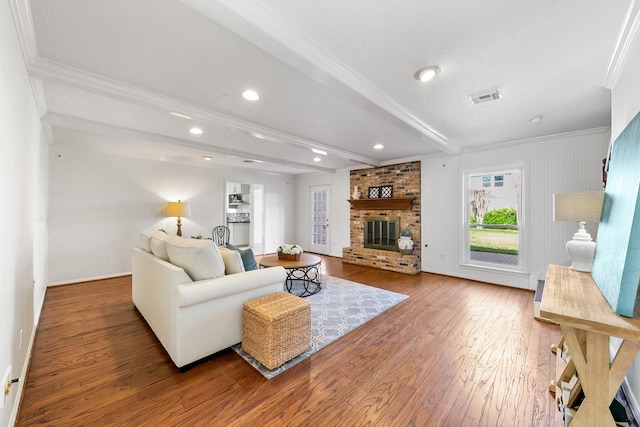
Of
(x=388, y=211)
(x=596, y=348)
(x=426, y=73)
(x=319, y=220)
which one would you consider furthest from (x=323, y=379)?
(x=319, y=220)

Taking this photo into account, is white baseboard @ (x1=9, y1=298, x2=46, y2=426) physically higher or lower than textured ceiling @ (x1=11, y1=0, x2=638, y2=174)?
lower

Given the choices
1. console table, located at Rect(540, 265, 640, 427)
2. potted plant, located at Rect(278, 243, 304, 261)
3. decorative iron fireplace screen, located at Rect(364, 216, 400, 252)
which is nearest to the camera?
console table, located at Rect(540, 265, 640, 427)

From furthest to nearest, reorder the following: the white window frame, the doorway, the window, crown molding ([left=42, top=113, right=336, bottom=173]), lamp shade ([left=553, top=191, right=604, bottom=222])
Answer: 1. the doorway
2. the window
3. the white window frame
4. crown molding ([left=42, top=113, right=336, bottom=173])
5. lamp shade ([left=553, top=191, right=604, bottom=222])

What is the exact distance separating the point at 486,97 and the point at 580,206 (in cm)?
130

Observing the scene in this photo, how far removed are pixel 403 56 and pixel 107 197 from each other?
5.31 meters

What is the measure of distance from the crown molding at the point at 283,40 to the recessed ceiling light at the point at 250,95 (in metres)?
0.74

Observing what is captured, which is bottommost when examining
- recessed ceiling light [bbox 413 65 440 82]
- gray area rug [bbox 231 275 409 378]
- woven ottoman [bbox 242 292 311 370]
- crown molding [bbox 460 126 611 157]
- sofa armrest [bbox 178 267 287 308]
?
gray area rug [bbox 231 275 409 378]

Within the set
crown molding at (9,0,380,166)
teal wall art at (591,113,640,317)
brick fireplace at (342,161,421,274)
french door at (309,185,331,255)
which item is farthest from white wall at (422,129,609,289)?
crown molding at (9,0,380,166)

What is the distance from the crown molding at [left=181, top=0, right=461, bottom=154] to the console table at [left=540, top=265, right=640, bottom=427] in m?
1.99

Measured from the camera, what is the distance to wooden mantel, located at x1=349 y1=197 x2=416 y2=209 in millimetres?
5352

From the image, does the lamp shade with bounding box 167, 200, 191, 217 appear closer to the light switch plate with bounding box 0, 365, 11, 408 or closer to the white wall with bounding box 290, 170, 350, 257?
the white wall with bounding box 290, 170, 350, 257

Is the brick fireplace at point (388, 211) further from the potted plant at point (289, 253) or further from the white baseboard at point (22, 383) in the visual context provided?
the white baseboard at point (22, 383)

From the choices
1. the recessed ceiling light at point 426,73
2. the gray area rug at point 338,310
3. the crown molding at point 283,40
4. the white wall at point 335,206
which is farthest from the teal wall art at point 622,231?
the white wall at point 335,206

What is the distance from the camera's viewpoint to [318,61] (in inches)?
71.5
